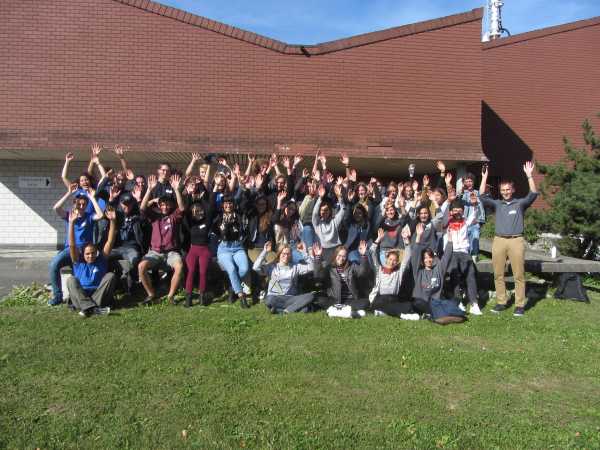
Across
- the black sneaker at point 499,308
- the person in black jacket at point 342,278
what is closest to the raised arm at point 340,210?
the person in black jacket at point 342,278

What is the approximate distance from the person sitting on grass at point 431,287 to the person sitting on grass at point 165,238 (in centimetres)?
344

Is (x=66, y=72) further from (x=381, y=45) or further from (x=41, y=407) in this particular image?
(x=41, y=407)

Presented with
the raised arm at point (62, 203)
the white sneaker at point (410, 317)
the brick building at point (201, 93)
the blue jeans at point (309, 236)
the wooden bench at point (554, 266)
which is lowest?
the white sneaker at point (410, 317)

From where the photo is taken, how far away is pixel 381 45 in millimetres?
13047

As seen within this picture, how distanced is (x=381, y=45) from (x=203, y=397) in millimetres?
11319

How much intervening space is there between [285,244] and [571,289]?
16.2 ft

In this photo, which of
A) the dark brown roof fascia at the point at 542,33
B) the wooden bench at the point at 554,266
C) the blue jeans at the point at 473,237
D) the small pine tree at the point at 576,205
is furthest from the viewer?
the dark brown roof fascia at the point at 542,33

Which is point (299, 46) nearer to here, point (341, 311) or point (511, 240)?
point (511, 240)

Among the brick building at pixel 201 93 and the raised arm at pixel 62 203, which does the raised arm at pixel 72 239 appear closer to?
the raised arm at pixel 62 203

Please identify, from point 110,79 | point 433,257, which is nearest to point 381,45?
point 110,79

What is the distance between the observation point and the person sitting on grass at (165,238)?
7.05 m

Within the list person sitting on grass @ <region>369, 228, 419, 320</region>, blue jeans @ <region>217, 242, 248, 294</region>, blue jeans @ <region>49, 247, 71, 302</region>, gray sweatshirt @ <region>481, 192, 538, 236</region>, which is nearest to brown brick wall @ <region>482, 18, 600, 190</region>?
gray sweatshirt @ <region>481, 192, 538, 236</region>

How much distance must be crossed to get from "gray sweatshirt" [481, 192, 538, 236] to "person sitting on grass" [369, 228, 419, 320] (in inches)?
63.7

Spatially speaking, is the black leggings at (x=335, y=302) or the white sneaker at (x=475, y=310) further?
the white sneaker at (x=475, y=310)
